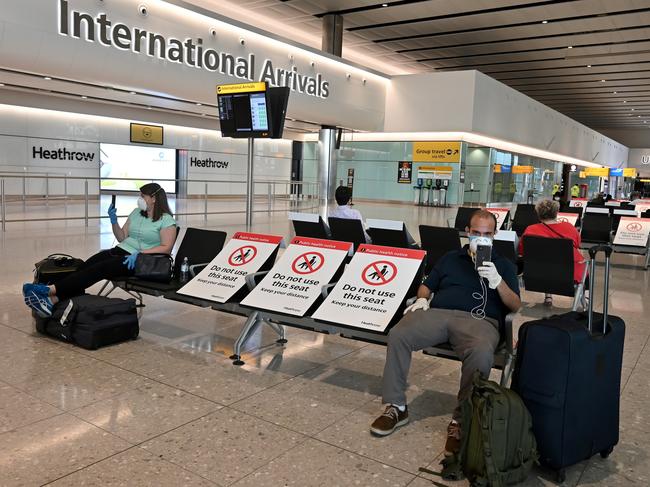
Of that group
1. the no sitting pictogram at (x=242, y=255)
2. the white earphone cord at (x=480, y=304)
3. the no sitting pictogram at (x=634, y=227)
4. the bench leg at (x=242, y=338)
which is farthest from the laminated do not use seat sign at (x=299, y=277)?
the no sitting pictogram at (x=634, y=227)

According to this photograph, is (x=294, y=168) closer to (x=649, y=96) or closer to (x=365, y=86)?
(x=365, y=86)

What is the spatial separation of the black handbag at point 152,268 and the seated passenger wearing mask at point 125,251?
0.10 meters

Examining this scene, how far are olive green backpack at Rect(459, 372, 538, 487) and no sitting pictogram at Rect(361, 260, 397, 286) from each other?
4.60 feet

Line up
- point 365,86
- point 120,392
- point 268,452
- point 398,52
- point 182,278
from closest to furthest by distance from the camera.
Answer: point 268,452 < point 120,392 < point 182,278 < point 365,86 < point 398,52

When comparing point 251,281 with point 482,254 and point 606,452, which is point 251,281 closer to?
point 482,254

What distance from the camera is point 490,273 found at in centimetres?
311

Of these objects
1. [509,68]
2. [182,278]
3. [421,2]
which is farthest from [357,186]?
[182,278]

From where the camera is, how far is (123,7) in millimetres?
12117

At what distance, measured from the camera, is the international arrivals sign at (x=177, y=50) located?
451 inches

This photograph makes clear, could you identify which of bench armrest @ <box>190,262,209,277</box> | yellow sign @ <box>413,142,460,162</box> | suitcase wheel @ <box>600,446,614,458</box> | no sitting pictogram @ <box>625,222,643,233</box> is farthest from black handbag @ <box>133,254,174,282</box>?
yellow sign @ <box>413,142,460,162</box>

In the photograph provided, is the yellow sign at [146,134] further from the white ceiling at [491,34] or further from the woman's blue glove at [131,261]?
the woman's blue glove at [131,261]

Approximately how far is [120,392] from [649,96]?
1445 inches

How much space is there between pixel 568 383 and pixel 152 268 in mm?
3307

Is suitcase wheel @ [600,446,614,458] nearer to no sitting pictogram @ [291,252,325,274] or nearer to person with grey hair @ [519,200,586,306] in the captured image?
no sitting pictogram @ [291,252,325,274]
